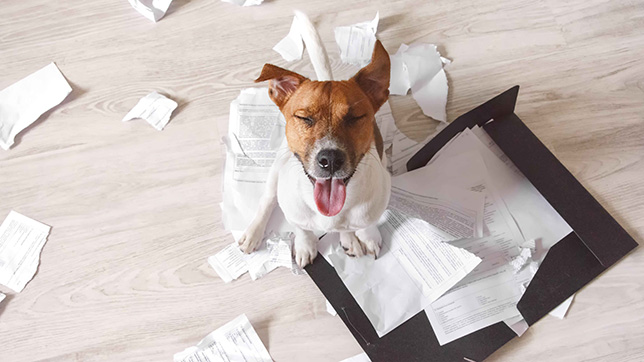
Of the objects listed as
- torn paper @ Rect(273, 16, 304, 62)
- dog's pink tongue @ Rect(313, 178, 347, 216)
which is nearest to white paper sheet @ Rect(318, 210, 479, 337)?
dog's pink tongue @ Rect(313, 178, 347, 216)

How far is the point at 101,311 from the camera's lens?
1.61 metres

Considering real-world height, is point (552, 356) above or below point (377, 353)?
below

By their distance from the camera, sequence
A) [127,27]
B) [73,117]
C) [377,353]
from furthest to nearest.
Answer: [127,27]
[73,117]
[377,353]

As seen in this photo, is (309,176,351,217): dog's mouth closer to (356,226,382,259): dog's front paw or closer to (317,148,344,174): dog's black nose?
(317,148,344,174): dog's black nose

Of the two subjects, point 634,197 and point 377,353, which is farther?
point 634,197

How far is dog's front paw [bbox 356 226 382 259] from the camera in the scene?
1.56 meters

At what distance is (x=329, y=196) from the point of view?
46.6 inches

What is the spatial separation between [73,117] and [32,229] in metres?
0.47

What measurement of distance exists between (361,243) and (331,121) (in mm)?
607

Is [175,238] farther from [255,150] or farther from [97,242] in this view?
[255,150]

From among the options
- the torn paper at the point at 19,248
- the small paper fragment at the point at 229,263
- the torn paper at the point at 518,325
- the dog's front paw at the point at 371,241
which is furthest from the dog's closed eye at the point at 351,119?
the torn paper at the point at 19,248

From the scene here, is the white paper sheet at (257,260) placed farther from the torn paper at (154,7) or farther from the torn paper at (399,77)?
the torn paper at (154,7)

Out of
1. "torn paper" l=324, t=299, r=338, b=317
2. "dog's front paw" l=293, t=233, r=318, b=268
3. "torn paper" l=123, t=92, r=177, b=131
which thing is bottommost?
"torn paper" l=324, t=299, r=338, b=317

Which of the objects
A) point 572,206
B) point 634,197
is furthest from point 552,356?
point 634,197
